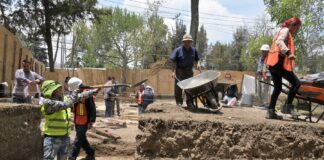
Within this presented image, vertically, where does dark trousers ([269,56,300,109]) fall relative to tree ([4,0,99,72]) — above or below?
below

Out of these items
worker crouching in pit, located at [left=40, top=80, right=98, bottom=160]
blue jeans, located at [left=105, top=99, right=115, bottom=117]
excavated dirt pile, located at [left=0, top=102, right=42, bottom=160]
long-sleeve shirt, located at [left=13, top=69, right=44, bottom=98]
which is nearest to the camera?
worker crouching in pit, located at [left=40, top=80, right=98, bottom=160]

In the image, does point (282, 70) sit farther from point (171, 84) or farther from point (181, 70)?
point (171, 84)

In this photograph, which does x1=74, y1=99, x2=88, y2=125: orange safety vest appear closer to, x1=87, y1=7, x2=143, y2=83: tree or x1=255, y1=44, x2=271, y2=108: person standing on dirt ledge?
x1=255, y1=44, x2=271, y2=108: person standing on dirt ledge

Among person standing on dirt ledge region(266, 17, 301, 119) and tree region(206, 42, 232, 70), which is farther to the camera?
tree region(206, 42, 232, 70)

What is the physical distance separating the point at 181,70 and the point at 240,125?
9.07ft

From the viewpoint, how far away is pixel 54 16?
28.0 meters

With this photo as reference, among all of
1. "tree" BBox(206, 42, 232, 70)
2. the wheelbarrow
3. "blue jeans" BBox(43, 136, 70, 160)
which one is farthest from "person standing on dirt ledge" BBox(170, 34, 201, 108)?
"tree" BBox(206, 42, 232, 70)

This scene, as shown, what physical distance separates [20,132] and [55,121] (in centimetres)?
135

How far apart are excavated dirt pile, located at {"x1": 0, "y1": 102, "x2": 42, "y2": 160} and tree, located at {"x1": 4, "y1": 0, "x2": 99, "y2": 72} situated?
19846 mm

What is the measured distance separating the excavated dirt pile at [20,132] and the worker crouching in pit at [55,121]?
1044 millimetres

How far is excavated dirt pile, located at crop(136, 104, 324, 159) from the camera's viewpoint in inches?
232

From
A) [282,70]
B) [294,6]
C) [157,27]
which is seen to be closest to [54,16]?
[294,6]

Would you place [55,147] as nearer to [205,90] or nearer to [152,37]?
[205,90]

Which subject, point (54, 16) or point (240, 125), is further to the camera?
point (54, 16)
